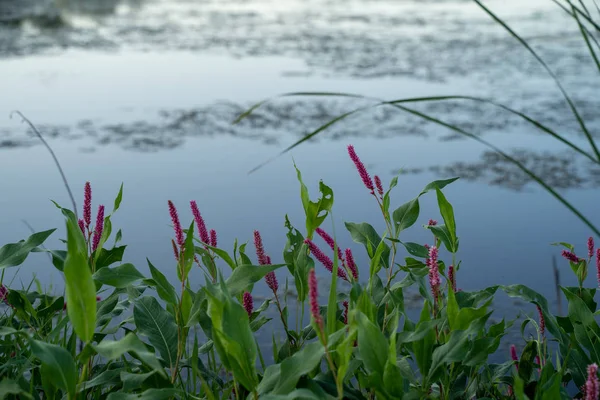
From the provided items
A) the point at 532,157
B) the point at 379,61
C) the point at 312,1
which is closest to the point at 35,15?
the point at 312,1

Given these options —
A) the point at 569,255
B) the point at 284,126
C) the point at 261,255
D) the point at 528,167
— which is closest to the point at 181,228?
the point at 261,255

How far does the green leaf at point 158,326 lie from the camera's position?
3.88ft

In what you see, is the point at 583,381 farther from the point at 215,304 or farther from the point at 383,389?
the point at 215,304

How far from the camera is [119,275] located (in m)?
1.13

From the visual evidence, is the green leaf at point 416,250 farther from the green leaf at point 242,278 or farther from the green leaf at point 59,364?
the green leaf at point 59,364

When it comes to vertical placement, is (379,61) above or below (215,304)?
below

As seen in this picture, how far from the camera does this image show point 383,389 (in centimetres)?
95

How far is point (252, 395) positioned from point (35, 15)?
10.5 metres

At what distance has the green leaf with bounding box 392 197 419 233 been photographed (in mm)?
1326

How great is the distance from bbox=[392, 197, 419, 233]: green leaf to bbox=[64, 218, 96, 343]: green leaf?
0.57 m

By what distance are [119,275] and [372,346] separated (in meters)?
0.39

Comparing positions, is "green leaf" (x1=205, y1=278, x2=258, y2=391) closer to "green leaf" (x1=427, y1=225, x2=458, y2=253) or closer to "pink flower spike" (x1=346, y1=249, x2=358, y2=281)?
"pink flower spike" (x1=346, y1=249, x2=358, y2=281)

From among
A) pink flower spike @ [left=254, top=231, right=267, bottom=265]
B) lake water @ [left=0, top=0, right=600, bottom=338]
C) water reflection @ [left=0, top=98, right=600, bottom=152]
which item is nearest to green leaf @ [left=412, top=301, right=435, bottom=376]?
pink flower spike @ [left=254, top=231, right=267, bottom=265]

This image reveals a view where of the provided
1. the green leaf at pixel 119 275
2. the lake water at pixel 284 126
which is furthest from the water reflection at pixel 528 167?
the green leaf at pixel 119 275
